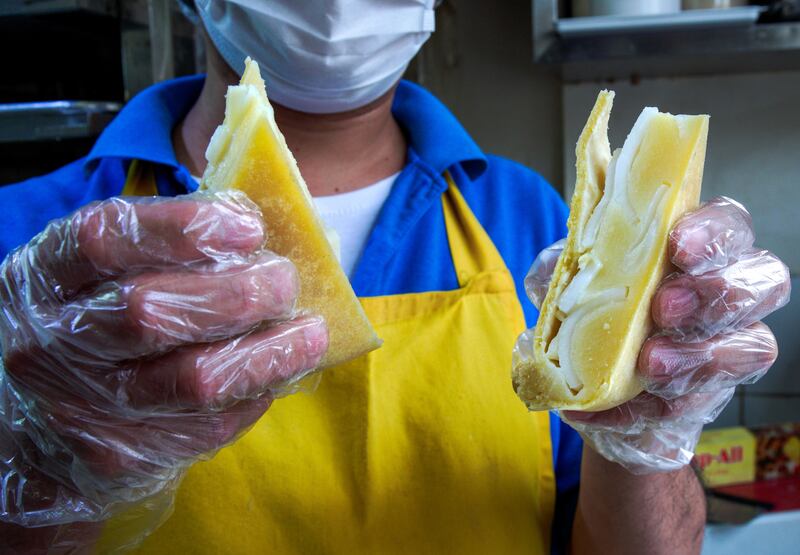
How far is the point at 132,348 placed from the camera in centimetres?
66

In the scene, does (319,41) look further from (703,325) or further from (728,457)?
(728,457)

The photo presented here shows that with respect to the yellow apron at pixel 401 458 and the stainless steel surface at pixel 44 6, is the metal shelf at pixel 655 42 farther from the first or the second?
the stainless steel surface at pixel 44 6

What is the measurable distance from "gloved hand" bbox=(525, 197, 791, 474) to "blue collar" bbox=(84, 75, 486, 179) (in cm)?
Result: 52

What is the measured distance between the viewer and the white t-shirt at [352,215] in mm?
1134

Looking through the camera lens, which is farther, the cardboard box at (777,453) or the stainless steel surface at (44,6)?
the cardboard box at (777,453)

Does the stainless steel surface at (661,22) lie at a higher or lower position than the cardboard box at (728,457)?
higher

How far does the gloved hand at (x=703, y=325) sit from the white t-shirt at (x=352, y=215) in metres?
0.46

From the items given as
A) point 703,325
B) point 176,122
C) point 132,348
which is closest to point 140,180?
point 176,122

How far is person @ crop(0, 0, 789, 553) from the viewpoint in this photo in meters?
0.67

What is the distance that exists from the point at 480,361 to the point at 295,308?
0.42 m

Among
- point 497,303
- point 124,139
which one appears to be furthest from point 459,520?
point 124,139

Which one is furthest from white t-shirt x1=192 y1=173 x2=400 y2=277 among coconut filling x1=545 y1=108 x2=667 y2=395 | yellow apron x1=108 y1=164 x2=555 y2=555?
coconut filling x1=545 y1=108 x2=667 y2=395

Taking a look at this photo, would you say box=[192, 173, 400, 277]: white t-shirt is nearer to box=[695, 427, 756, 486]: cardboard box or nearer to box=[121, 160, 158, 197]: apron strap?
box=[121, 160, 158, 197]: apron strap

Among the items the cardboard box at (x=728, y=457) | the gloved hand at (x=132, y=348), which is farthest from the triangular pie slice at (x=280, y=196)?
the cardboard box at (x=728, y=457)
